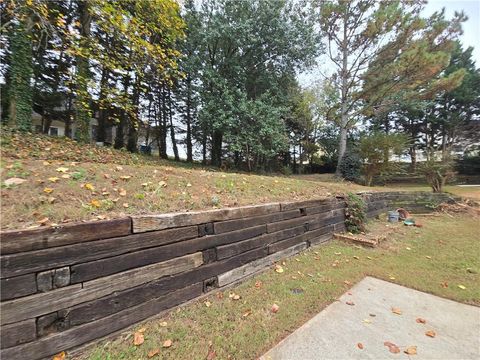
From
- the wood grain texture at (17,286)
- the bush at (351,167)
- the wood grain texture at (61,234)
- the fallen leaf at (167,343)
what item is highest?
the bush at (351,167)

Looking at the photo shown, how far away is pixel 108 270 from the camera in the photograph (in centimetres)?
189

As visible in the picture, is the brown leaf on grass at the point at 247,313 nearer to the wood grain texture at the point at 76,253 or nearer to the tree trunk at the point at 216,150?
the wood grain texture at the point at 76,253

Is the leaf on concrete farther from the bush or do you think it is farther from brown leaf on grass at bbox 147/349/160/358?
the bush

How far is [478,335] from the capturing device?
2246mm

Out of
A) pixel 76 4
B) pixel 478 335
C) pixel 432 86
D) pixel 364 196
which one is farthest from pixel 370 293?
pixel 432 86

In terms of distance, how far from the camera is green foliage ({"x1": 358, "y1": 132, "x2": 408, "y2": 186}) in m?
12.7

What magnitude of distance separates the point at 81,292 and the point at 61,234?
17.4 inches

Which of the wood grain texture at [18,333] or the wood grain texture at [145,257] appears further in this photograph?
the wood grain texture at [145,257]

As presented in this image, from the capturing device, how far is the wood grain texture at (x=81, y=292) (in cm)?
152

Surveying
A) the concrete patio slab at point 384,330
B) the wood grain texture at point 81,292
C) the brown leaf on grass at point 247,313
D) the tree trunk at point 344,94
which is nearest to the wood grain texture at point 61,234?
the wood grain texture at point 81,292

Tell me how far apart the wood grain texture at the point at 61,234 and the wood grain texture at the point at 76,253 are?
34mm

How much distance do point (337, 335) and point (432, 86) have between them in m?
16.5

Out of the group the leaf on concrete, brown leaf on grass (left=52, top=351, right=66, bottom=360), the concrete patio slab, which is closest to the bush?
the concrete patio slab

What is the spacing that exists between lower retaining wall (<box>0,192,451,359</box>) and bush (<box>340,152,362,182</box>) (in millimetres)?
11925
